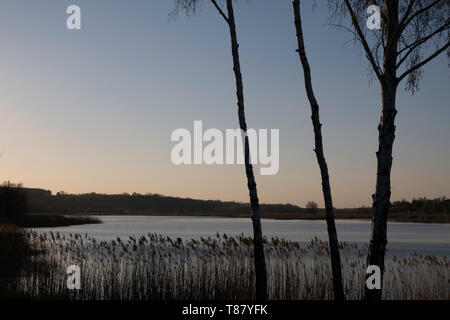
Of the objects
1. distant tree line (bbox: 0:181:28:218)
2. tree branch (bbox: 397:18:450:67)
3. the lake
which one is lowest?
the lake

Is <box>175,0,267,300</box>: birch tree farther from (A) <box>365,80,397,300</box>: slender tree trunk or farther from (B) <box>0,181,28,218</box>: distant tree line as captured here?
(B) <box>0,181,28,218</box>: distant tree line

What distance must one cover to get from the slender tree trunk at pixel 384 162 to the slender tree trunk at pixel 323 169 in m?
0.79

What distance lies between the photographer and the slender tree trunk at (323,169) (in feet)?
29.9

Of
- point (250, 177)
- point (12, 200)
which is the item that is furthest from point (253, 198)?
point (12, 200)

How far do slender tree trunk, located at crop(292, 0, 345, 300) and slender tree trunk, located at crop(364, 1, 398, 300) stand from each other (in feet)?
2.60

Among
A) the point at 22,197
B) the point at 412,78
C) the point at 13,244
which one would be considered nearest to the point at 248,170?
the point at 412,78

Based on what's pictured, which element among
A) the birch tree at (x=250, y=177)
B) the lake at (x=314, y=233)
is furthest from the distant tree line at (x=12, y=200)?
the birch tree at (x=250, y=177)

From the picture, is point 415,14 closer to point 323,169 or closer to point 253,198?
point 323,169

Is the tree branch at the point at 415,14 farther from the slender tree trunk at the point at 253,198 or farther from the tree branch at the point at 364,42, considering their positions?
the slender tree trunk at the point at 253,198

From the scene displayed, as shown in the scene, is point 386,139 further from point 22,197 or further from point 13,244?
point 22,197

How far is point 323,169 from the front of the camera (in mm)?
9250

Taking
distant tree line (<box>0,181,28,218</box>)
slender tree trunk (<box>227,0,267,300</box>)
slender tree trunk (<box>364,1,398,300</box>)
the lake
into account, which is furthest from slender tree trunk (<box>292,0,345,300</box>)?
distant tree line (<box>0,181,28,218</box>)

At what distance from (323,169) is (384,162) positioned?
127 centimetres

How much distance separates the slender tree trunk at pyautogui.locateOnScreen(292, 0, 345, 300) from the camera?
29.9ft
